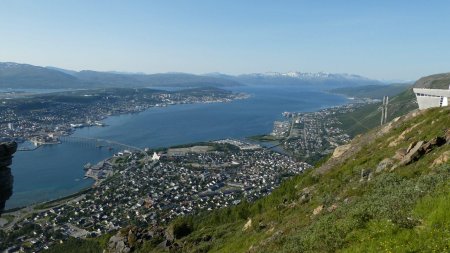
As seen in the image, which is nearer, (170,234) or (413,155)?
(413,155)

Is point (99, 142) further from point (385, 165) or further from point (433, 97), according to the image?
point (385, 165)

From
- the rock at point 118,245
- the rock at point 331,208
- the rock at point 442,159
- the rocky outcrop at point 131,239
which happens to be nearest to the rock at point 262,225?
the rock at point 331,208

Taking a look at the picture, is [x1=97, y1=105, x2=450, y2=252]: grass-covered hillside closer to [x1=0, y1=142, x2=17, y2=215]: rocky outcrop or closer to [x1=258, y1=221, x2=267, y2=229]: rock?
[x1=258, y1=221, x2=267, y2=229]: rock

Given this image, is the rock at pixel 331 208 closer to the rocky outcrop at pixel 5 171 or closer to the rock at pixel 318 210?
the rock at pixel 318 210

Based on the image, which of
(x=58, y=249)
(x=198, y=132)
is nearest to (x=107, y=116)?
(x=198, y=132)

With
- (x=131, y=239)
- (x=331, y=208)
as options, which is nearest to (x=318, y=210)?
(x=331, y=208)
